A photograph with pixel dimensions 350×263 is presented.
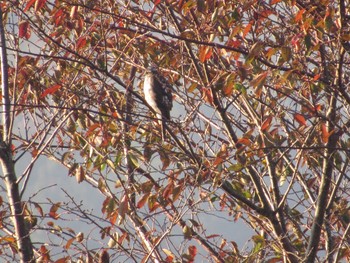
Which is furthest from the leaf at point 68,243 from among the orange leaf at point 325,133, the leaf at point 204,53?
the orange leaf at point 325,133

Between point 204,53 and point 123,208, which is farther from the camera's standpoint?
point 123,208

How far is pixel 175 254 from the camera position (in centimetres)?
488

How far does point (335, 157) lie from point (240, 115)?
3.56 feet

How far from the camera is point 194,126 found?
535 centimetres

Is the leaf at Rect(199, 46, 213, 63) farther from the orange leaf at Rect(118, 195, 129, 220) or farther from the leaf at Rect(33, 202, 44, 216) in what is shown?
the leaf at Rect(33, 202, 44, 216)

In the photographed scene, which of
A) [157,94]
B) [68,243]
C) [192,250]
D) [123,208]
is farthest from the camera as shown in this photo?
[157,94]

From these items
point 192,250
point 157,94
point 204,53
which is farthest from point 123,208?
point 157,94

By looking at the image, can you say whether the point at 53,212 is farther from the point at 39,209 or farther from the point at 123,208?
the point at 123,208

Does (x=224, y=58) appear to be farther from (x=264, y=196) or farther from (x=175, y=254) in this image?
(x=175, y=254)

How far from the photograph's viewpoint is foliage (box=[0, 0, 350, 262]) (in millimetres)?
4234

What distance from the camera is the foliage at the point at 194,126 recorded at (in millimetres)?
4234

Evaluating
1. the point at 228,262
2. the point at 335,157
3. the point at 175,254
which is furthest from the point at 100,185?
the point at 335,157

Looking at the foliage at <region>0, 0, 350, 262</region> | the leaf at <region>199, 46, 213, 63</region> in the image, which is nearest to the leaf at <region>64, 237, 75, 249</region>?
the foliage at <region>0, 0, 350, 262</region>

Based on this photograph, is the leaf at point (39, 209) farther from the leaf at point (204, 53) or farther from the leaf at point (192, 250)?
the leaf at point (204, 53)
